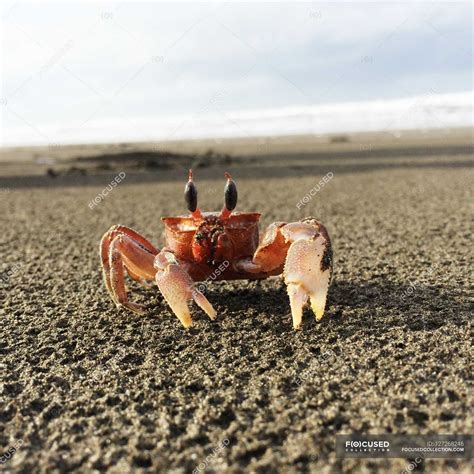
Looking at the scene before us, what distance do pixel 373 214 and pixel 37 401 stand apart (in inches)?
201

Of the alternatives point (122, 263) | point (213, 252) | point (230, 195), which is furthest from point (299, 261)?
point (122, 263)

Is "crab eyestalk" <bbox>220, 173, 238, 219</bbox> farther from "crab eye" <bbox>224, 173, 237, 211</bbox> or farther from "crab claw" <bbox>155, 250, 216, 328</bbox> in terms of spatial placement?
"crab claw" <bbox>155, 250, 216, 328</bbox>

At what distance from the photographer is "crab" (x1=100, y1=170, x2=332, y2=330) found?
8.96 feet

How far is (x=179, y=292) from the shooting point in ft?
8.91

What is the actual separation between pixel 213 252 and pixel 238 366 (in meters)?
0.83

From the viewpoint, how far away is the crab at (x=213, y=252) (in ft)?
8.96

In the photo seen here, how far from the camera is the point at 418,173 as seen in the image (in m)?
10.8

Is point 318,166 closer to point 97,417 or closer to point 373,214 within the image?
point 373,214

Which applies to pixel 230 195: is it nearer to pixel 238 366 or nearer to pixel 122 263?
pixel 122 263

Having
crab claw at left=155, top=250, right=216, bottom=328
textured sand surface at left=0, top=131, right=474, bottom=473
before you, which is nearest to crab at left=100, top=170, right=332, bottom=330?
crab claw at left=155, top=250, right=216, bottom=328

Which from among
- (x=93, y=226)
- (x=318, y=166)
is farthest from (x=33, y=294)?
(x=318, y=166)

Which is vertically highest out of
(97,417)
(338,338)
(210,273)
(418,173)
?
(418,173)

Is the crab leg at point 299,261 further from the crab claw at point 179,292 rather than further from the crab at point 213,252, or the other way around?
the crab claw at point 179,292

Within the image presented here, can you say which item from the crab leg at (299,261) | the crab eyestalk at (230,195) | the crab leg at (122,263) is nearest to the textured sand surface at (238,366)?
the crab leg at (122,263)
